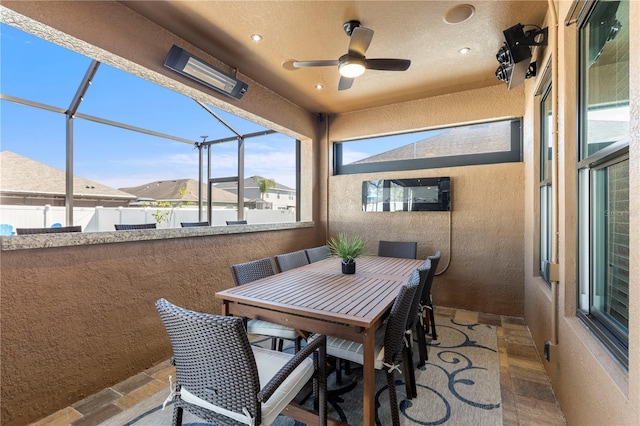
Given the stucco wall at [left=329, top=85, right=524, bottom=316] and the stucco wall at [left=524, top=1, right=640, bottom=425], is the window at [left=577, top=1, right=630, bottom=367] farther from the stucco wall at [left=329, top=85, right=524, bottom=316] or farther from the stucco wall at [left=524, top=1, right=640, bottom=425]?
the stucco wall at [left=329, top=85, right=524, bottom=316]

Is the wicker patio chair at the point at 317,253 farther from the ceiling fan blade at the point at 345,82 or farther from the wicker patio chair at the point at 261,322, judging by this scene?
the ceiling fan blade at the point at 345,82

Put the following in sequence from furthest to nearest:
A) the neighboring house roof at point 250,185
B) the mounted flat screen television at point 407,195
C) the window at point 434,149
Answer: the neighboring house roof at point 250,185, the mounted flat screen television at point 407,195, the window at point 434,149

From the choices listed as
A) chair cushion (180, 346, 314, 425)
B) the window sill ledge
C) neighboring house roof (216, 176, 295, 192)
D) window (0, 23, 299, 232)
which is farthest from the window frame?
neighboring house roof (216, 176, 295, 192)

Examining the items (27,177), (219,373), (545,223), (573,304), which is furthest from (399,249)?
(27,177)

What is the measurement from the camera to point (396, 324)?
61.1 inches

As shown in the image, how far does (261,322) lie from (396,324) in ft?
3.46

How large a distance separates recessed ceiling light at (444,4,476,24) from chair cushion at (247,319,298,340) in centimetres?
274

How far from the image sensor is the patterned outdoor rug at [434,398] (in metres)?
1.71

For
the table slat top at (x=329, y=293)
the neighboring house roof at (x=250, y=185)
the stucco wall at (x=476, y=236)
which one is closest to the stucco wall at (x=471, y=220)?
the stucco wall at (x=476, y=236)

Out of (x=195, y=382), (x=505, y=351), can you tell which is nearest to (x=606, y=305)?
(x=505, y=351)

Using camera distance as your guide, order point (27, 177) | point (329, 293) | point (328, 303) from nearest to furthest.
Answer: point (328, 303) < point (329, 293) < point (27, 177)

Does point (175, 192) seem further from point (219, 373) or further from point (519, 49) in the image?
point (519, 49)

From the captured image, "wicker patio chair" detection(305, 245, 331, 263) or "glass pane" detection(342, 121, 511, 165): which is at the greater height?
"glass pane" detection(342, 121, 511, 165)

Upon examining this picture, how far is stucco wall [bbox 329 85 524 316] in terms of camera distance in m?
3.42
